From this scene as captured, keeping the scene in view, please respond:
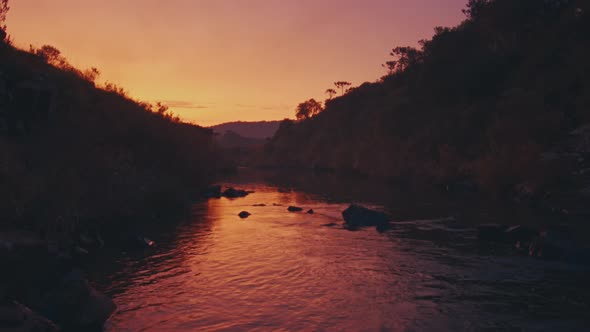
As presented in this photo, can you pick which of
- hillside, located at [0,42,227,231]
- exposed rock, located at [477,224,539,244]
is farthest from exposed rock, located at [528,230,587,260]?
hillside, located at [0,42,227,231]

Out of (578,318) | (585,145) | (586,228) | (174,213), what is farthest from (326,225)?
(585,145)

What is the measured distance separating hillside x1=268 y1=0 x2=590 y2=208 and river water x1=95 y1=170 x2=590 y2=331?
16.5m

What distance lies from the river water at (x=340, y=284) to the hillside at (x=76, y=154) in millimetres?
3294

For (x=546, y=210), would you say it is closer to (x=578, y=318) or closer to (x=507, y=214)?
(x=507, y=214)

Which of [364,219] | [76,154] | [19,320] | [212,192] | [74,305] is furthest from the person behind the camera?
[212,192]

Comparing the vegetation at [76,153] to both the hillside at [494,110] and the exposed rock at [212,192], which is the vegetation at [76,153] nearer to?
the exposed rock at [212,192]

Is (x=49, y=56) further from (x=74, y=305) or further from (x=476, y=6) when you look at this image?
(x=476, y=6)

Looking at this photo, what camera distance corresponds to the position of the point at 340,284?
15.4 m

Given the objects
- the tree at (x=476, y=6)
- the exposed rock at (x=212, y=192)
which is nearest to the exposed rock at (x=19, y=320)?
the exposed rock at (x=212, y=192)

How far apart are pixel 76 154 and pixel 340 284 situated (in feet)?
50.4

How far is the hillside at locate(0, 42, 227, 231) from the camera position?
17.2 meters

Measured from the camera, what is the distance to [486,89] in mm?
65375

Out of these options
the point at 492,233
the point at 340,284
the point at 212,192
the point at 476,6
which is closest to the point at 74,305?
the point at 340,284

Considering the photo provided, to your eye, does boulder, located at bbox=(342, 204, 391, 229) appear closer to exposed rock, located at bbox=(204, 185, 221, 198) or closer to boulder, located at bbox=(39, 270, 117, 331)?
boulder, located at bbox=(39, 270, 117, 331)
